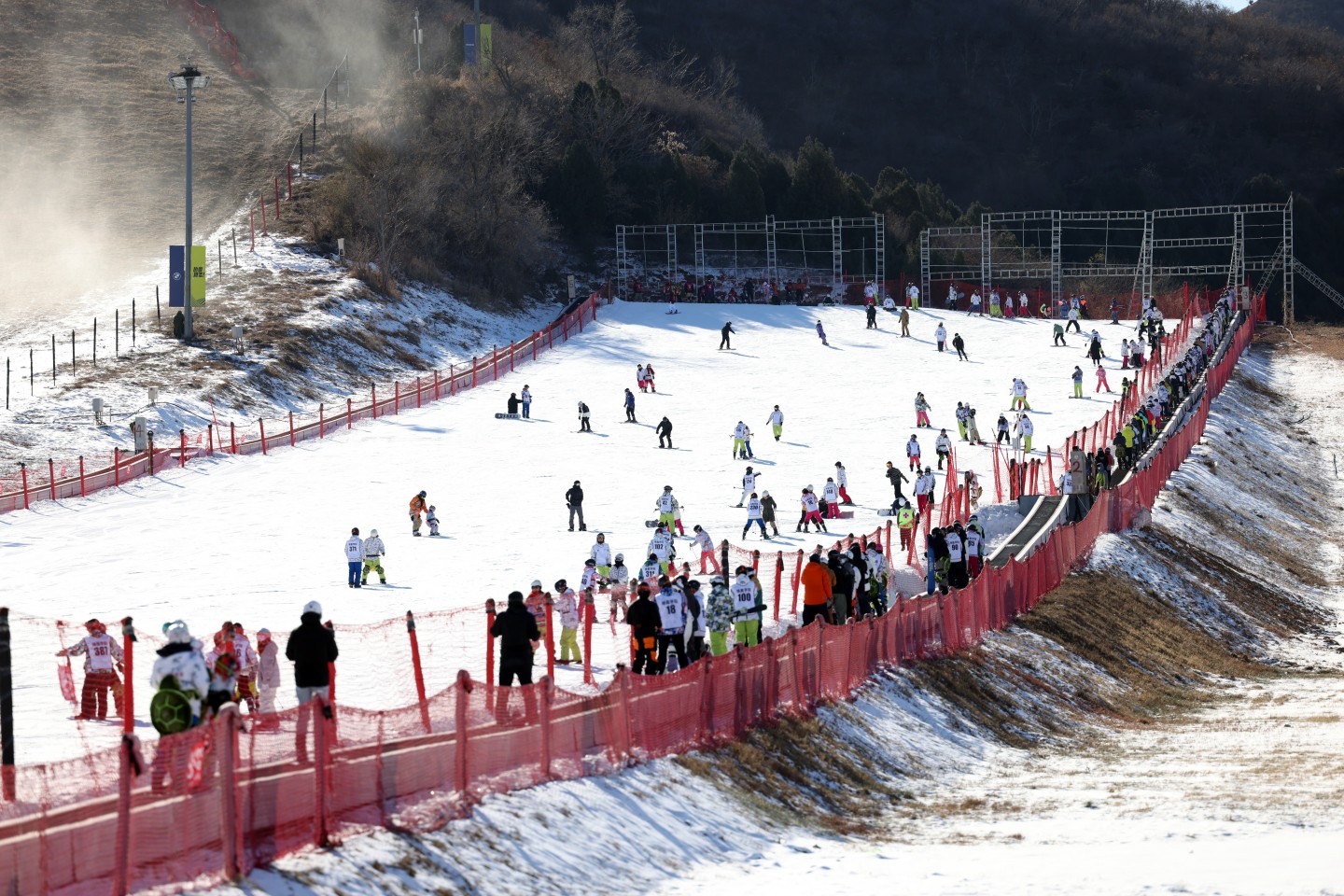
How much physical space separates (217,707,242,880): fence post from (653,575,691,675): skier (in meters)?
7.64

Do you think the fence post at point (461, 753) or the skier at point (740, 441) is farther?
the skier at point (740, 441)

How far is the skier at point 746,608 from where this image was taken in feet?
60.5

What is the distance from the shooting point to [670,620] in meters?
17.4

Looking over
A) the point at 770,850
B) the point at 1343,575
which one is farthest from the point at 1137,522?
the point at 770,850

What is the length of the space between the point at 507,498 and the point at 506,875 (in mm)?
23884

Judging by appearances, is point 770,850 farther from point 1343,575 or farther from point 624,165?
point 624,165

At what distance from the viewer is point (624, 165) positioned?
281ft

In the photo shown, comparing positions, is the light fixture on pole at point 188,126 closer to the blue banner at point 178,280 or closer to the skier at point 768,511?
the blue banner at point 178,280

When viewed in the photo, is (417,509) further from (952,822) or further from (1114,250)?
(1114,250)

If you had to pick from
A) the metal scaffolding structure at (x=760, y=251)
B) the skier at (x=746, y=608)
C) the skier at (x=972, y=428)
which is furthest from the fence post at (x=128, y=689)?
the metal scaffolding structure at (x=760, y=251)

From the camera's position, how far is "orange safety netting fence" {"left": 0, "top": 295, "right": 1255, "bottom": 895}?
9.48 meters

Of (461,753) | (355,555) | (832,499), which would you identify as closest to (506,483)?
(832,499)

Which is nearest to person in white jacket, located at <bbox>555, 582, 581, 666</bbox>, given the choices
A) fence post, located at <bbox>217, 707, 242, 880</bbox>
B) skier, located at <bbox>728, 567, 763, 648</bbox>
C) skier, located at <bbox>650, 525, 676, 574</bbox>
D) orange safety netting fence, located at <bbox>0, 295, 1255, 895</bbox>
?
skier, located at <bbox>728, 567, 763, 648</bbox>

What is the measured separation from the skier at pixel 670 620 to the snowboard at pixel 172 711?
6453 millimetres
